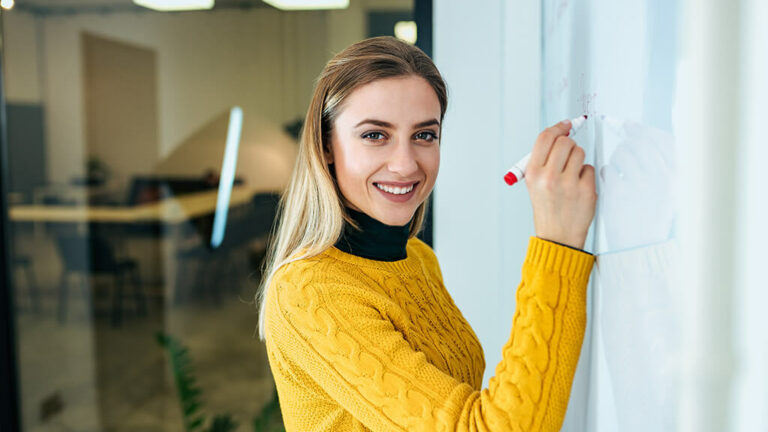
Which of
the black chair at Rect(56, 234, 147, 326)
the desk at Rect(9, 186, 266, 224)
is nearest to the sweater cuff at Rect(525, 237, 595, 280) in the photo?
the desk at Rect(9, 186, 266, 224)

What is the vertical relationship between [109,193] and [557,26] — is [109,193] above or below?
below

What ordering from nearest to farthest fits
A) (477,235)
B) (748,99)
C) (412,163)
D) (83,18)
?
(748,99) < (412,163) < (477,235) < (83,18)

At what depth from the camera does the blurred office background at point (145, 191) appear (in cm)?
217

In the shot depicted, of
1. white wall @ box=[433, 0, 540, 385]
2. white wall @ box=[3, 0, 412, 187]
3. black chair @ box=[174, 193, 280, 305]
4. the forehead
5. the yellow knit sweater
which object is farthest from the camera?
black chair @ box=[174, 193, 280, 305]

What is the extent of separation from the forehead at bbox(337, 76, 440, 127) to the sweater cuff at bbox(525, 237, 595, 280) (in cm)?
31

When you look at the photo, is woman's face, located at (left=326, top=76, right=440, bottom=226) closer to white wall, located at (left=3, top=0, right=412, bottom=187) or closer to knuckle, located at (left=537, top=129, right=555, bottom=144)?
knuckle, located at (left=537, top=129, right=555, bottom=144)

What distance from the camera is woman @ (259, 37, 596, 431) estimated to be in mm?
683

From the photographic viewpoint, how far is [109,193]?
2371mm

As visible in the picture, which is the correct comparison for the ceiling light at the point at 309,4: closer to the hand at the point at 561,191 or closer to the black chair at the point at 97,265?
the black chair at the point at 97,265

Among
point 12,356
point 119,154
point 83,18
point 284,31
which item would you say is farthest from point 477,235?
point 12,356

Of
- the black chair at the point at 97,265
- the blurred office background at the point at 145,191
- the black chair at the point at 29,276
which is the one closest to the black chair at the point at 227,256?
the blurred office background at the point at 145,191

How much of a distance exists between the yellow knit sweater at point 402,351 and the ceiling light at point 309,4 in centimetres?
131

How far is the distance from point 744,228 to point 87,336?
264 cm

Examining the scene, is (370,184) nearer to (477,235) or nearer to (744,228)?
(744,228)
